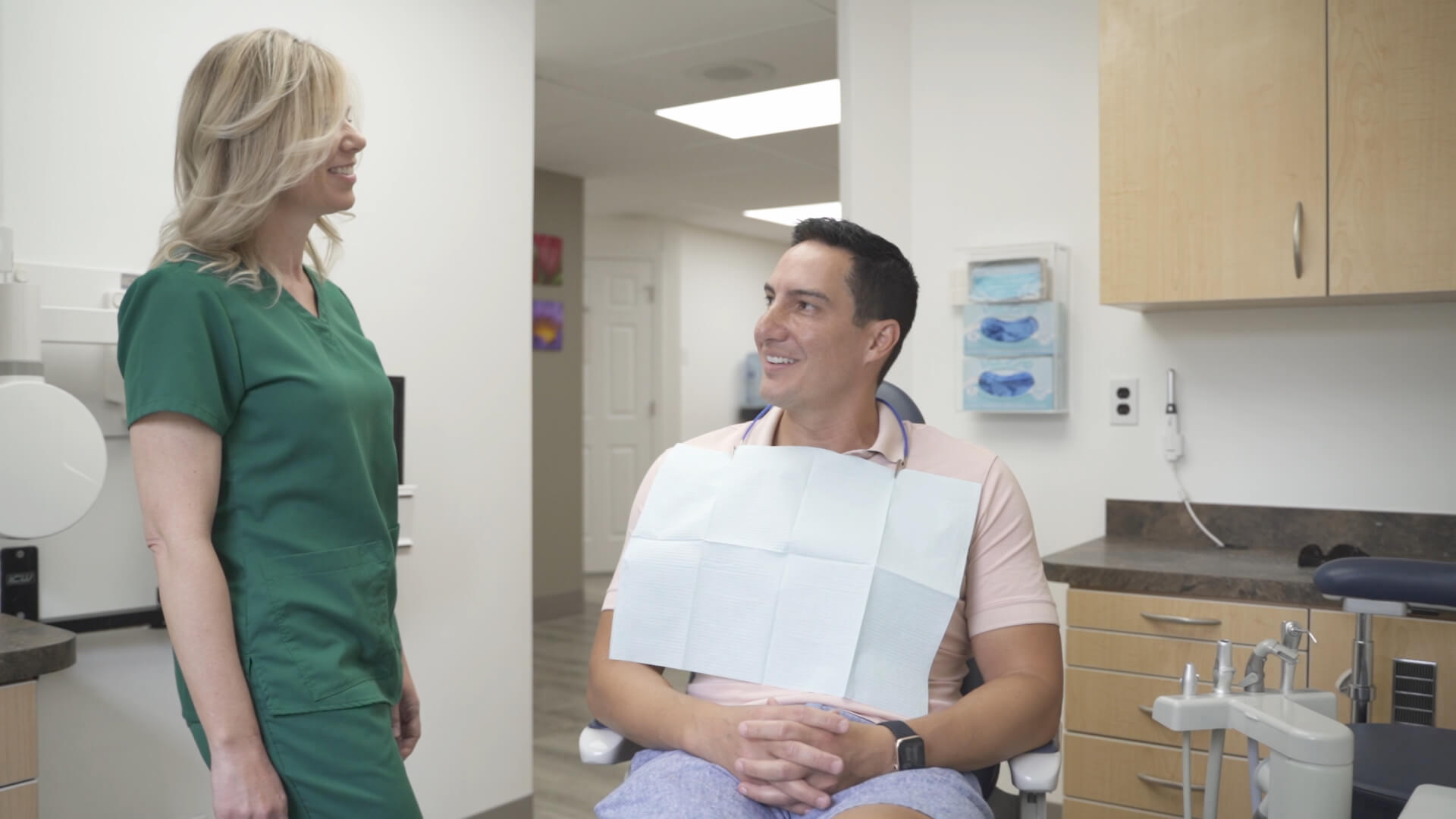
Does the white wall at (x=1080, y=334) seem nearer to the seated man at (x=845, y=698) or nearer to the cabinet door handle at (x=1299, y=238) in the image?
the cabinet door handle at (x=1299, y=238)

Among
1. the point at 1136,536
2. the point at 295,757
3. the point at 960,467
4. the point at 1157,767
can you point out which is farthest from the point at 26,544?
the point at 1136,536

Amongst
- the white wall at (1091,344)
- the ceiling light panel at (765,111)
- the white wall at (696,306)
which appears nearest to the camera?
the white wall at (1091,344)

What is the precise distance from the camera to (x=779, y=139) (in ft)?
17.8

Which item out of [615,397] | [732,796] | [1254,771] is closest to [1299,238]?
[1254,771]

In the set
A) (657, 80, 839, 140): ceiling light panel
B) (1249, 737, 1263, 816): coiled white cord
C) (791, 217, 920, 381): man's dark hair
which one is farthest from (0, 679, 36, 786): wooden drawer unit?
(657, 80, 839, 140): ceiling light panel

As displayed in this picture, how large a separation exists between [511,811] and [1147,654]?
1.77 meters

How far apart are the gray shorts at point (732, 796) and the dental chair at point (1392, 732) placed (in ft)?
1.71

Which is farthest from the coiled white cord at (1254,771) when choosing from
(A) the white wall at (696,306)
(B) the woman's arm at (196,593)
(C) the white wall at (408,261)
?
(A) the white wall at (696,306)

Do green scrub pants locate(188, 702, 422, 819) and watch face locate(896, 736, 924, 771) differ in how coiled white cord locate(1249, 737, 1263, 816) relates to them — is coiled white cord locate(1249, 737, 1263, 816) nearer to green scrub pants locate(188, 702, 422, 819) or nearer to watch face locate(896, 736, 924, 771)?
watch face locate(896, 736, 924, 771)

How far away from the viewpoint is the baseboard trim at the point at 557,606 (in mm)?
6293

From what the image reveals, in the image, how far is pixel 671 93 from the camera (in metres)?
4.66

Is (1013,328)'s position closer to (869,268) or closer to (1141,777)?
(1141,777)

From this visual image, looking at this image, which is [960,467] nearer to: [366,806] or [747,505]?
[747,505]

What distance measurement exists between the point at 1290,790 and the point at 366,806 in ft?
3.60
